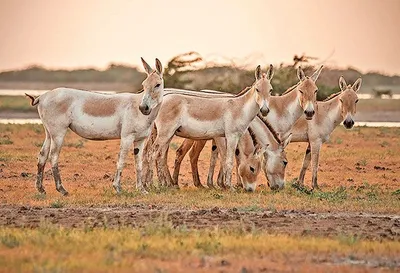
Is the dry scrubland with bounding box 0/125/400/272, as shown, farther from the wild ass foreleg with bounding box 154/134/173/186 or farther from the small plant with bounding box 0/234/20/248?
the wild ass foreleg with bounding box 154/134/173/186

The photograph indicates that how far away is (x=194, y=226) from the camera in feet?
50.4

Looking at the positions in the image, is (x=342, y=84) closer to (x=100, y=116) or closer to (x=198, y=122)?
(x=198, y=122)

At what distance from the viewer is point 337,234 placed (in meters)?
14.9

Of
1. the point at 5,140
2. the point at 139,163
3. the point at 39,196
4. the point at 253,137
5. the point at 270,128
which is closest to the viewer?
the point at 39,196

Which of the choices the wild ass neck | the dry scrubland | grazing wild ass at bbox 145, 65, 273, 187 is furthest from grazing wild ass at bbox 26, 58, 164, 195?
the wild ass neck

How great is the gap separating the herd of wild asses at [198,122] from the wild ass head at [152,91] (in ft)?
0.04

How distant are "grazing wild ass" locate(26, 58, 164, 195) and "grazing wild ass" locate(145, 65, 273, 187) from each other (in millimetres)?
960

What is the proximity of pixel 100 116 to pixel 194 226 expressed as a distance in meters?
5.54

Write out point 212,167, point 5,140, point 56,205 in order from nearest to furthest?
point 56,205 → point 212,167 → point 5,140

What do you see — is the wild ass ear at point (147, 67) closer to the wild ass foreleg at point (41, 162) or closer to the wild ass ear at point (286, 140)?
the wild ass foreleg at point (41, 162)

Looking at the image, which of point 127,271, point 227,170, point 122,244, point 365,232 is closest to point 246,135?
point 227,170

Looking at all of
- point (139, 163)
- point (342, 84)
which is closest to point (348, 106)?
point (342, 84)

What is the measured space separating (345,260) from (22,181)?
11.5m

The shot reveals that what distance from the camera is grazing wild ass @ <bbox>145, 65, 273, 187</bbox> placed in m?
21.5
